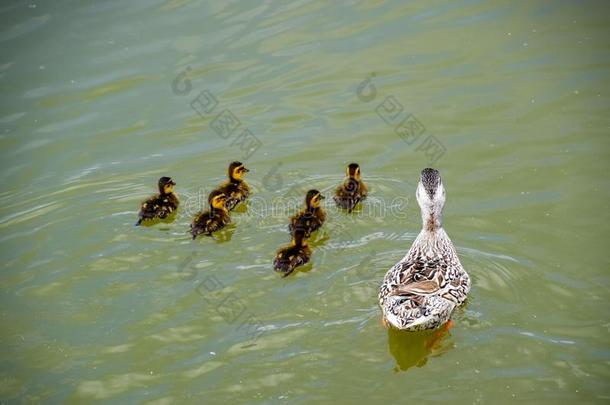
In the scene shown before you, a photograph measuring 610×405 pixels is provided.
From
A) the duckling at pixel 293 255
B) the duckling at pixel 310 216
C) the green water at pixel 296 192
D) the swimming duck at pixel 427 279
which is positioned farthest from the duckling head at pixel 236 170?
the swimming duck at pixel 427 279

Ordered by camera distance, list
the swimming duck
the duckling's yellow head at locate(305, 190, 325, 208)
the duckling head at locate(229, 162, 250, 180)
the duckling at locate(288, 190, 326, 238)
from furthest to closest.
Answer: the duckling head at locate(229, 162, 250, 180) → the duckling's yellow head at locate(305, 190, 325, 208) → the duckling at locate(288, 190, 326, 238) → the swimming duck

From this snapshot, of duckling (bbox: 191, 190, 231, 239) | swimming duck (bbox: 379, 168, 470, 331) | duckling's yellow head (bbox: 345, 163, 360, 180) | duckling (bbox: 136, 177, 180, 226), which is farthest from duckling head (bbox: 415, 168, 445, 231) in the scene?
duckling (bbox: 136, 177, 180, 226)

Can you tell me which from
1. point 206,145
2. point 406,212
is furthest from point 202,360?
point 206,145

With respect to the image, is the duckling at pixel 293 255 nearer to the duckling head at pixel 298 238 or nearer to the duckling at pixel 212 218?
the duckling head at pixel 298 238

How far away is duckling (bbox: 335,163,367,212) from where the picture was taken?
643 cm

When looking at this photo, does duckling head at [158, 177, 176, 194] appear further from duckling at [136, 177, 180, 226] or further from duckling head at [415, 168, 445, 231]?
duckling head at [415, 168, 445, 231]

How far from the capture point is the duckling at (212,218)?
6160 mm

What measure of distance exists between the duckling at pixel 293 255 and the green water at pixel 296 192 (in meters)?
0.08

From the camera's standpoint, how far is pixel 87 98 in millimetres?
8602

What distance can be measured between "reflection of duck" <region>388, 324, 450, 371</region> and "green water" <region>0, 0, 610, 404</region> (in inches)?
0.7

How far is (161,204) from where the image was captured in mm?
6449

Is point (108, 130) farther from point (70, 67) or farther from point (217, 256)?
point (217, 256)

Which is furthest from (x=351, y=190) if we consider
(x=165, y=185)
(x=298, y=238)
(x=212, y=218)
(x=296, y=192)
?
(x=165, y=185)

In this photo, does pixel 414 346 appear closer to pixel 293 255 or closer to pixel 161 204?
pixel 293 255
